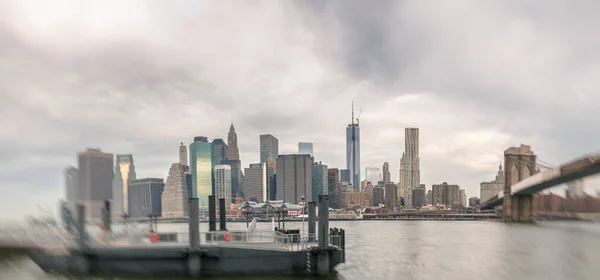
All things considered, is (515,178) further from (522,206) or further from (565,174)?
(565,174)

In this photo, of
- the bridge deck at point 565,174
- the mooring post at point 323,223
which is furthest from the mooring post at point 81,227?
the bridge deck at point 565,174

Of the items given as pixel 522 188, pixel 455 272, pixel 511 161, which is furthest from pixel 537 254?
pixel 511 161

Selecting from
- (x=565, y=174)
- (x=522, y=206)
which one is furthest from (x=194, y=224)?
(x=522, y=206)

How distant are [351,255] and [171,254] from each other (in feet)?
73.6

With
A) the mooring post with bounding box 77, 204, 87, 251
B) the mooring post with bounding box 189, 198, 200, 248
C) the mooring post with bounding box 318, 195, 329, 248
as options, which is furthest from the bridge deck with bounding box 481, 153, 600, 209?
the mooring post with bounding box 77, 204, 87, 251

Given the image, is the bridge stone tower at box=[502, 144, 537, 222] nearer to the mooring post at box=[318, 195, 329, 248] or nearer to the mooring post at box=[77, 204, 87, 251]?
the mooring post at box=[318, 195, 329, 248]

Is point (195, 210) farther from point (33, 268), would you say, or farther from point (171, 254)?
point (33, 268)

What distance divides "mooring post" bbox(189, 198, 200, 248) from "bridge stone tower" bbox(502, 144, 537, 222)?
123m

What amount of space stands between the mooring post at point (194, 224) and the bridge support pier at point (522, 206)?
123683 millimetres

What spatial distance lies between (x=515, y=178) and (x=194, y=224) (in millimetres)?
169704

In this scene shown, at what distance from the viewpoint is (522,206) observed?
425 ft

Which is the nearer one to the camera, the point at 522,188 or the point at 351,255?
the point at 351,255

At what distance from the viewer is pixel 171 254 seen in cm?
2575

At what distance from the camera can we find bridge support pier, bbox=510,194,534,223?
420 ft
